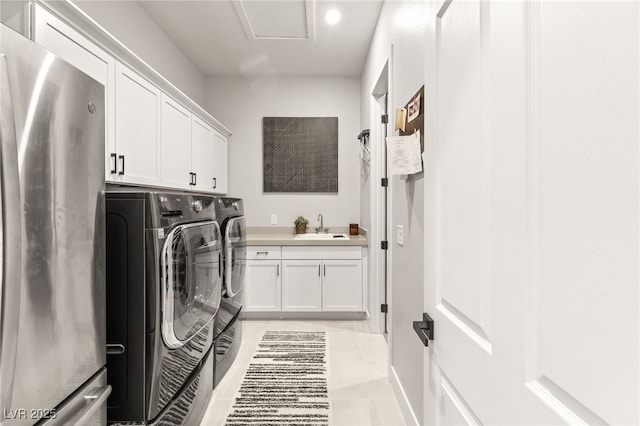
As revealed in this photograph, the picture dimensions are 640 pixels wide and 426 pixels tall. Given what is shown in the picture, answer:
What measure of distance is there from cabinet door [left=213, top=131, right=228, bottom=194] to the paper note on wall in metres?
2.36

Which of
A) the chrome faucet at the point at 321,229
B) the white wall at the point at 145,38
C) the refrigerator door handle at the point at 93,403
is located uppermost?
the white wall at the point at 145,38

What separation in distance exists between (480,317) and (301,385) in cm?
193

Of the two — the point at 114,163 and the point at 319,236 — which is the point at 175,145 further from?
the point at 319,236

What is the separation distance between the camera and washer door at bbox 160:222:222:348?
4.96 feet

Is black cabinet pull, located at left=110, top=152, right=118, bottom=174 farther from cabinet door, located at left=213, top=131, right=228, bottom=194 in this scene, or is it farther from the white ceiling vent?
cabinet door, located at left=213, top=131, right=228, bottom=194

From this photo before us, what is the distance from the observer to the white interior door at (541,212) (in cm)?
37

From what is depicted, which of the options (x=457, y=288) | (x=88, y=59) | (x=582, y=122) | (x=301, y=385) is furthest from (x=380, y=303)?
(x=582, y=122)

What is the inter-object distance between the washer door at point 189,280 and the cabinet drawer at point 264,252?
4.31ft

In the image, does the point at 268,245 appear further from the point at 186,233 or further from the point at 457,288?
the point at 457,288

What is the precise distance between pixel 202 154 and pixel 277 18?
1.33 meters

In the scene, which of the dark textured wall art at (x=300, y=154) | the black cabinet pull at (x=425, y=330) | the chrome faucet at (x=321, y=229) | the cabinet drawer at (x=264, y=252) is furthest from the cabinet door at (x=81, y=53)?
the chrome faucet at (x=321, y=229)

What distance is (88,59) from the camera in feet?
5.34

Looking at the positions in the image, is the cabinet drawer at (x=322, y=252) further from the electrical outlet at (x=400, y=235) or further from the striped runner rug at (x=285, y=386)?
the electrical outlet at (x=400, y=235)

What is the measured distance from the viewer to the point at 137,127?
6.78ft
